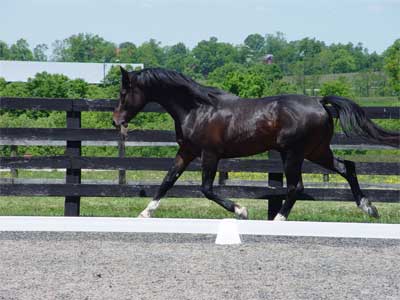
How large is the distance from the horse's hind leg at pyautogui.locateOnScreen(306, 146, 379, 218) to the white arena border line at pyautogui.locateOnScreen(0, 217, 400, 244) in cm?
146

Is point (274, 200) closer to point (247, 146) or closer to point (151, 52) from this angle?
point (247, 146)

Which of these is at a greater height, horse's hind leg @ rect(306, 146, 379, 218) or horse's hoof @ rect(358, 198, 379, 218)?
horse's hind leg @ rect(306, 146, 379, 218)

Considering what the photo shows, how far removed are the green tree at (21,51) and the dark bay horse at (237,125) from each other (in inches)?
5259

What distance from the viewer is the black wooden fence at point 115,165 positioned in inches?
355

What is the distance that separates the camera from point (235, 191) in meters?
9.06

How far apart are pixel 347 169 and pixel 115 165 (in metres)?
2.62

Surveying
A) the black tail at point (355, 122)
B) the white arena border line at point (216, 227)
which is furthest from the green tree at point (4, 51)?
the white arena border line at point (216, 227)

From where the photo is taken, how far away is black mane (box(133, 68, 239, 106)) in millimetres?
8500

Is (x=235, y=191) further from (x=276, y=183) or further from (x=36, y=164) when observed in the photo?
(x=36, y=164)

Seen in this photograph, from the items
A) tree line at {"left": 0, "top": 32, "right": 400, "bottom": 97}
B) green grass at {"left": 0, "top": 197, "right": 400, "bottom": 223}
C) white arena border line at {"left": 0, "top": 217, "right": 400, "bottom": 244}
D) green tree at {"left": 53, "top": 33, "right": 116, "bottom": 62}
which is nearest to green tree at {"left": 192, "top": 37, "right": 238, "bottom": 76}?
tree line at {"left": 0, "top": 32, "right": 400, "bottom": 97}

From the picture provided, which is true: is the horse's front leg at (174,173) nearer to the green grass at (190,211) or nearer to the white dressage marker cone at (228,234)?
the green grass at (190,211)

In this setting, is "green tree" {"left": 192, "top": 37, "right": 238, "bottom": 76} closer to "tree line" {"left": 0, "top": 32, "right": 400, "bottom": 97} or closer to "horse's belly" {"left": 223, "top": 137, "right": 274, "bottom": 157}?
"tree line" {"left": 0, "top": 32, "right": 400, "bottom": 97}

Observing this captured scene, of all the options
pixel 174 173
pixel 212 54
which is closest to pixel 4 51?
pixel 212 54

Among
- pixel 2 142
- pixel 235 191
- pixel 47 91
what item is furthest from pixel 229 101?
pixel 47 91
